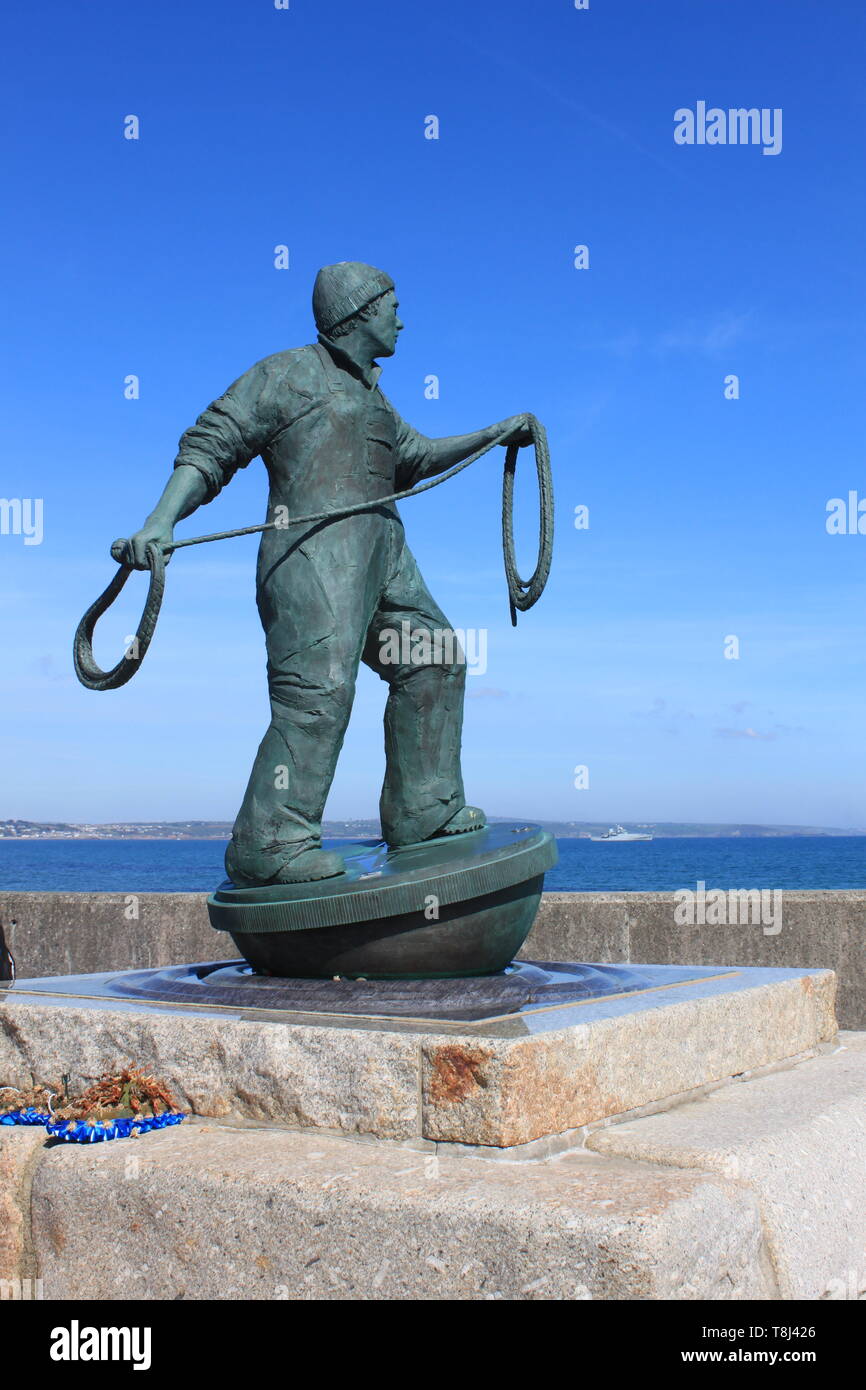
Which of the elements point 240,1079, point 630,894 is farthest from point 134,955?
point 240,1079

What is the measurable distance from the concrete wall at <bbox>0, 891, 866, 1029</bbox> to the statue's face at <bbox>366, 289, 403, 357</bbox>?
12.3ft

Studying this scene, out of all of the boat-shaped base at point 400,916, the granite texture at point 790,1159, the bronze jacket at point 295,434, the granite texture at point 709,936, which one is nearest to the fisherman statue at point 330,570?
the bronze jacket at point 295,434

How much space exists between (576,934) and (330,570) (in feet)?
12.5

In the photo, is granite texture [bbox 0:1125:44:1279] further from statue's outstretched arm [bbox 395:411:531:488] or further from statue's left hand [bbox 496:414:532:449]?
statue's left hand [bbox 496:414:532:449]

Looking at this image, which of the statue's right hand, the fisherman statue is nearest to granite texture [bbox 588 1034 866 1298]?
the fisherman statue

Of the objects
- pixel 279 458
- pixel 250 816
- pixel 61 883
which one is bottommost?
pixel 61 883

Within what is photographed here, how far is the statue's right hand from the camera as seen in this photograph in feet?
15.7

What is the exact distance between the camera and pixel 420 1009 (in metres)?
4.34

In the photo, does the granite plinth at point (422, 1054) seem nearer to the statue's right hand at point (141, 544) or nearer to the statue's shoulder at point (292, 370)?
the statue's right hand at point (141, 544)

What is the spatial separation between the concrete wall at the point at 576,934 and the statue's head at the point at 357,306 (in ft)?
12.5

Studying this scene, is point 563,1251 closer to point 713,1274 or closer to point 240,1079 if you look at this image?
point 713,1274

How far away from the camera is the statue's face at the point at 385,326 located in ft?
17.6

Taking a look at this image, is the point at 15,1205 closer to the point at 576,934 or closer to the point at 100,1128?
the point at 100,1128
